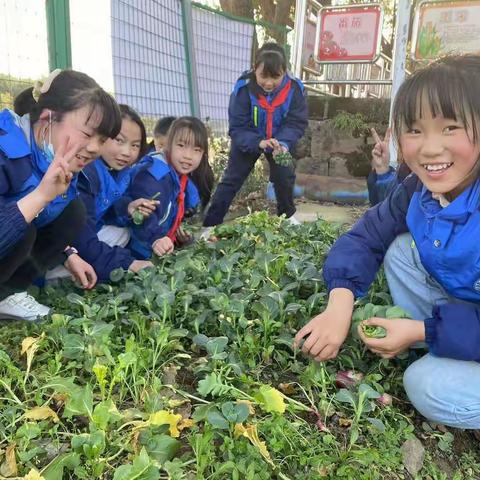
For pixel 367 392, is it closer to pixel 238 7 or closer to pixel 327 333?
pixel 327 333

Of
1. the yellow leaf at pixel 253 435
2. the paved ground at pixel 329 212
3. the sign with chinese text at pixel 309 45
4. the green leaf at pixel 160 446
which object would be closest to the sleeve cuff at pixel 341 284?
the yellow leaf at pixel 253 435

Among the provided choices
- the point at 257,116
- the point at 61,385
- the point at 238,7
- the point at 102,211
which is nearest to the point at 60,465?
the point at 61,385

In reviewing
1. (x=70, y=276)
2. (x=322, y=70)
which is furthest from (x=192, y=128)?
(x=322, y=70)

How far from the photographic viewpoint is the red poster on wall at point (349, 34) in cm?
686

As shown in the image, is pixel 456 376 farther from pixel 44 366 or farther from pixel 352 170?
pixel 352 170

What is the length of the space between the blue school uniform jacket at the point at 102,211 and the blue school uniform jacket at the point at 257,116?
1696 mm

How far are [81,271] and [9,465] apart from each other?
130 cm

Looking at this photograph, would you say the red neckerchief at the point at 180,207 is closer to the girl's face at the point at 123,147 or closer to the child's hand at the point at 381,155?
the girl's face at the point at 123,147

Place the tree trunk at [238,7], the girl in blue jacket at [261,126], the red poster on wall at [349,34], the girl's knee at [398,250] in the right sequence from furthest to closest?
the tree trunk at [238,7], the red poster on wall at [349,34], the girl in blue jacket at [261,126], the girl's knee at [398,250]

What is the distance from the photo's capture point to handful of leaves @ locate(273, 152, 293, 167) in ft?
15.5

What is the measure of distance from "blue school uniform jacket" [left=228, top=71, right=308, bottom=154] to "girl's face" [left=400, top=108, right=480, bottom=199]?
3.13 m

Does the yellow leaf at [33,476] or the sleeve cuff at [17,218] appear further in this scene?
the sleeve cuff at [17,218]

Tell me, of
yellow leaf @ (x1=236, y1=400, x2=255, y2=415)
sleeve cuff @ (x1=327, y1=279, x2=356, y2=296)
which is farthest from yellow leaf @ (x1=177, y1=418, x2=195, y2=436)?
sleeve cuff @ (x1=327, y1=279, x2=356, y2=296)

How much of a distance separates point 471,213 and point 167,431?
1102mm
